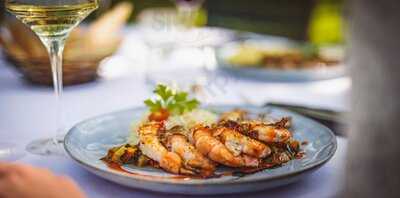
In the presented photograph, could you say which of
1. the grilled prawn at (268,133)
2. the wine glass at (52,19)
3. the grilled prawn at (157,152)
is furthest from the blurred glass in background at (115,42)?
the wine glass at (52,19)

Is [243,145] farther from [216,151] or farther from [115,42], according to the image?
[115,42]

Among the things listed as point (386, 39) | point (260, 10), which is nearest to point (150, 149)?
point (386, 39)

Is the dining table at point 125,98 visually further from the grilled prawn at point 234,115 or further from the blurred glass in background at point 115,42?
the grilled prawn at point 234,115

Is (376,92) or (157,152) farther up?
(376,92)

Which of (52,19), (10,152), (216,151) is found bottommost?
(10,152)

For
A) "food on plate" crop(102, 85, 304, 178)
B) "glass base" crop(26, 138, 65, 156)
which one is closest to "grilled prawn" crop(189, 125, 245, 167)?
"food on plate" crop(102, 85, 304, 178)

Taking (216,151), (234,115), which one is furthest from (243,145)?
(234,115)

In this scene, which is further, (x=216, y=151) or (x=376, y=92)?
(x=216, y=151)

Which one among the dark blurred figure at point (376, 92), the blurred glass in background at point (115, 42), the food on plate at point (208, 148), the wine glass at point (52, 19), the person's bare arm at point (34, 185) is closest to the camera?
the dark blurred figure at point (376, 92)
